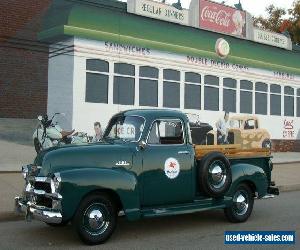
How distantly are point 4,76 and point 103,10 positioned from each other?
4535 millimetres

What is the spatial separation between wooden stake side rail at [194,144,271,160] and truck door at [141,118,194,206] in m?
0.26

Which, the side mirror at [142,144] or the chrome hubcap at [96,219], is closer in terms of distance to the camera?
the chrome hubcap at [96,219]

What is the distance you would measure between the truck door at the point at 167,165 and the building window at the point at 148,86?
35.0ft

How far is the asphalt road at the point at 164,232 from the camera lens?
24.7 feet

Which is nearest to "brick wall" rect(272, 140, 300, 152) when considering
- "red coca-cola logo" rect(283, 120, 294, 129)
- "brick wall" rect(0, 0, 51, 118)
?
"red coca-cola logo" rect(283, 120, 294, 129)

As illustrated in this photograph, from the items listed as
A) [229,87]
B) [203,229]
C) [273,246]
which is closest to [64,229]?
[203,229]

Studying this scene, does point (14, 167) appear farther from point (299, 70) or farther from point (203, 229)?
point (299, 70)

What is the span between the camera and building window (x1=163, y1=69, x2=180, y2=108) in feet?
66.8

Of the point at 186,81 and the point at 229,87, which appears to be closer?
the point at 186,81

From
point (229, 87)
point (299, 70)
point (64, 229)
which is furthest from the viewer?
point (299, 70)

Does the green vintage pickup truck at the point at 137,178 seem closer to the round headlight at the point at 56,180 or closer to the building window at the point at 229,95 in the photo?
the round headlight at the point at 56,180

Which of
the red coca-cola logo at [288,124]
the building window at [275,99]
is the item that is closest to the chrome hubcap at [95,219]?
the building window at [275,99]

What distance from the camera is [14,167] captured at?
14484 millimetres

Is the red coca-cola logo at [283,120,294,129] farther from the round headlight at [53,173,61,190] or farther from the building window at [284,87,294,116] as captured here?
the round headlight at [53,173,61,190]
